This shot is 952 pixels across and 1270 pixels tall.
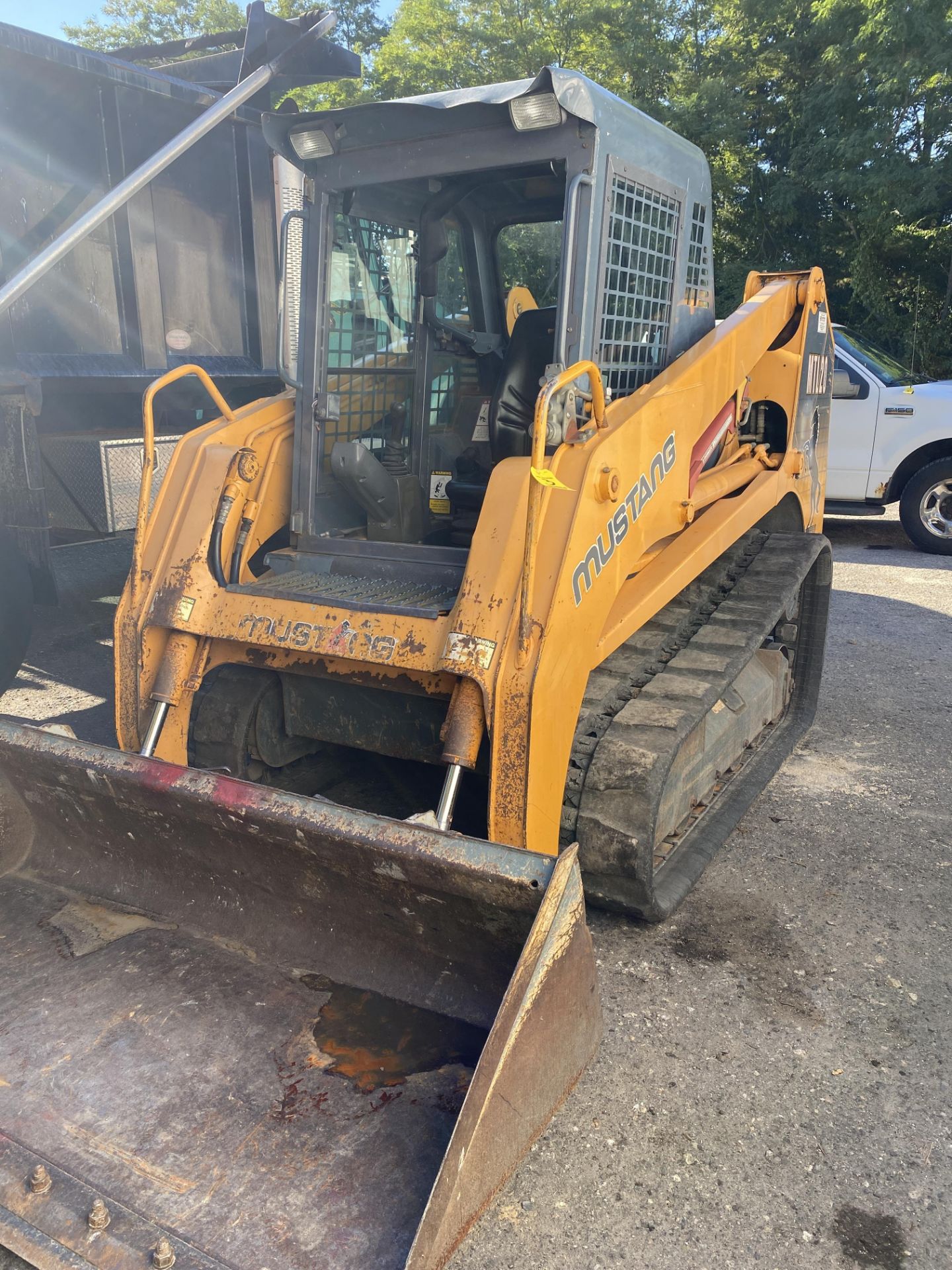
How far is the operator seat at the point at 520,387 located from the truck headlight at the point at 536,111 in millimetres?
833

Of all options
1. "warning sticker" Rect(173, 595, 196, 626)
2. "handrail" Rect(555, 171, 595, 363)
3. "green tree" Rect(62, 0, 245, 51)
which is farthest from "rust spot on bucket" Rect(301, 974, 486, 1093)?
"green tree" Rect(62, 0, 245, 51)

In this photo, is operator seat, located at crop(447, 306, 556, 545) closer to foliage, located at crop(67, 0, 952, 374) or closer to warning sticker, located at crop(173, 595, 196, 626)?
warning sticker, located at crop(173, 595, 196, 626)

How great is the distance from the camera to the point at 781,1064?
104 inches

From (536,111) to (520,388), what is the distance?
102 centimetres

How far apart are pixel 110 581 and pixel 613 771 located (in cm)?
481

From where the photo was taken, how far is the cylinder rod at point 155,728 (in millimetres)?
3357


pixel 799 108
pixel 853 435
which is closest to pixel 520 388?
pixel 853 435

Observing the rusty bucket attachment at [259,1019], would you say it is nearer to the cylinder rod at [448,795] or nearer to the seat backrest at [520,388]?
the cylinder rod at [448,795]

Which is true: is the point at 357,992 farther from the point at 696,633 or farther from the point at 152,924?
the point at 696,633

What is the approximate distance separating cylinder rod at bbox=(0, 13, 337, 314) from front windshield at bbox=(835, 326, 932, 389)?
232 inches

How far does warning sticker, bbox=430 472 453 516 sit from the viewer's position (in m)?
4.14

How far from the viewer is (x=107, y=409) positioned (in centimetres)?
573

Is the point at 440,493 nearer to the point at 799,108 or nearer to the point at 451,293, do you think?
the point at 451,293

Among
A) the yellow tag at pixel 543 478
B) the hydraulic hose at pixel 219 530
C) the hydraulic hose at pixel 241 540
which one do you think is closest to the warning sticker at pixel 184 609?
the hydraulic hose at pixel 219 530
